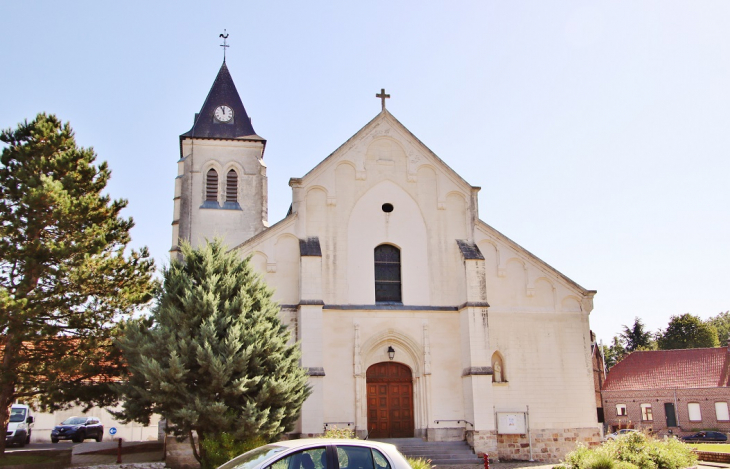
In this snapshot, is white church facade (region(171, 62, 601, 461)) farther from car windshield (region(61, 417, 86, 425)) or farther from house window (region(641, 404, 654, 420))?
house window (region(641, 404, 654, 420))

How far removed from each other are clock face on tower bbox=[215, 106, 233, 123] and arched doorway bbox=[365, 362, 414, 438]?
68.2 feet

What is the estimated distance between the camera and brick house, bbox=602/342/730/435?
142ft

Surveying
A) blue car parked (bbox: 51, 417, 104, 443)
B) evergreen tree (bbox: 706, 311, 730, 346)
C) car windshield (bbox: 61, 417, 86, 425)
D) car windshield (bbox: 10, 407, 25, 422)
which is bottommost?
blue car parked (bbox: 51, 417, 104, 443)

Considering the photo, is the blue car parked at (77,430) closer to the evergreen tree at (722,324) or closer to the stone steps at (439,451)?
the stone steps at (439,451)

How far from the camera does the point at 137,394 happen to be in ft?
49.3

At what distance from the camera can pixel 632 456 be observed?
15.1m

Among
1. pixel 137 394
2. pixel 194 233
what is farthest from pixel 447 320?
pixel 194 233

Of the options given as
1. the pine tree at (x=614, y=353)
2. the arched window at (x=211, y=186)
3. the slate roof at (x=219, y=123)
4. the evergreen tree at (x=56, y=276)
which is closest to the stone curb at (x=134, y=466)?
the evergreen tree at (x=56, y=276)

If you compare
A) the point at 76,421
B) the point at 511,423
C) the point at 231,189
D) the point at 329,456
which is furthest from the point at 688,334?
the point at 329,456

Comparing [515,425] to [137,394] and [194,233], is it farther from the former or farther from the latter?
[194,233]

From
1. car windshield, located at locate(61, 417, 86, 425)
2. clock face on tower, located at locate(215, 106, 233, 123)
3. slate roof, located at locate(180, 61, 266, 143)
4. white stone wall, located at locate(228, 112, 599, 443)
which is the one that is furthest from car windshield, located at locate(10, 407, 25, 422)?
clock face on tower, located at locate(215, 106, 233, 123)

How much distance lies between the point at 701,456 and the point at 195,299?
619 inches

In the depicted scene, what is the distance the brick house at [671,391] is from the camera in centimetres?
4325

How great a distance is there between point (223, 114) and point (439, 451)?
24234 mm
